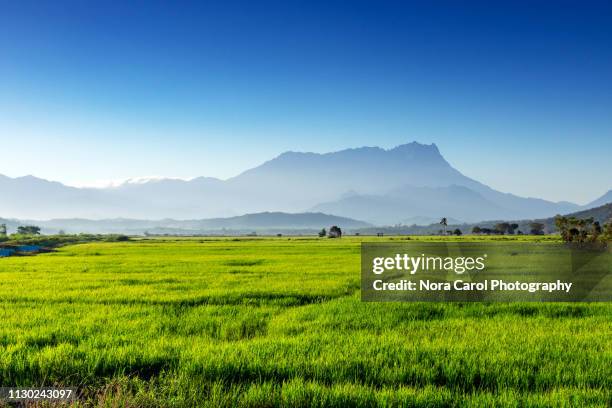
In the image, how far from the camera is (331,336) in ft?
31.2

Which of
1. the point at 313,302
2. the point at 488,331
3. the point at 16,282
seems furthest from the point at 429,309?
the point at 16,282

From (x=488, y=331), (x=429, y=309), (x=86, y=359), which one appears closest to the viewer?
(x=86, y=359)

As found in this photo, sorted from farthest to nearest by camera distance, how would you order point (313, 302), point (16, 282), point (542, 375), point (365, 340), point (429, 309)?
point (16, 282)
point (313, 302)
point (429, 309)
point (365, 340)
point (542, 375)

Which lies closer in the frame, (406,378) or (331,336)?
(406,378)

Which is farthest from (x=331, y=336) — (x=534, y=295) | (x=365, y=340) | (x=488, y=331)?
(x=534, y=295)

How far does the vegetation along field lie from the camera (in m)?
6.20

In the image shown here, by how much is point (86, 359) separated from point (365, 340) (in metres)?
5.08

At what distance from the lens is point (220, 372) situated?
7203 mm

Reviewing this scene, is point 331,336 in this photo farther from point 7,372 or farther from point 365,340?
point 7,372

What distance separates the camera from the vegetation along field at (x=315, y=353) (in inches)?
244

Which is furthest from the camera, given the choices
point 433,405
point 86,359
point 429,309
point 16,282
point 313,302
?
point 16,282

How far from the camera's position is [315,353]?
8.09m

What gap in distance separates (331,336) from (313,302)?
614 centimetres

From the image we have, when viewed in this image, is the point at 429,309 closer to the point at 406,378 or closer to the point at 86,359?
the point at 406,378
